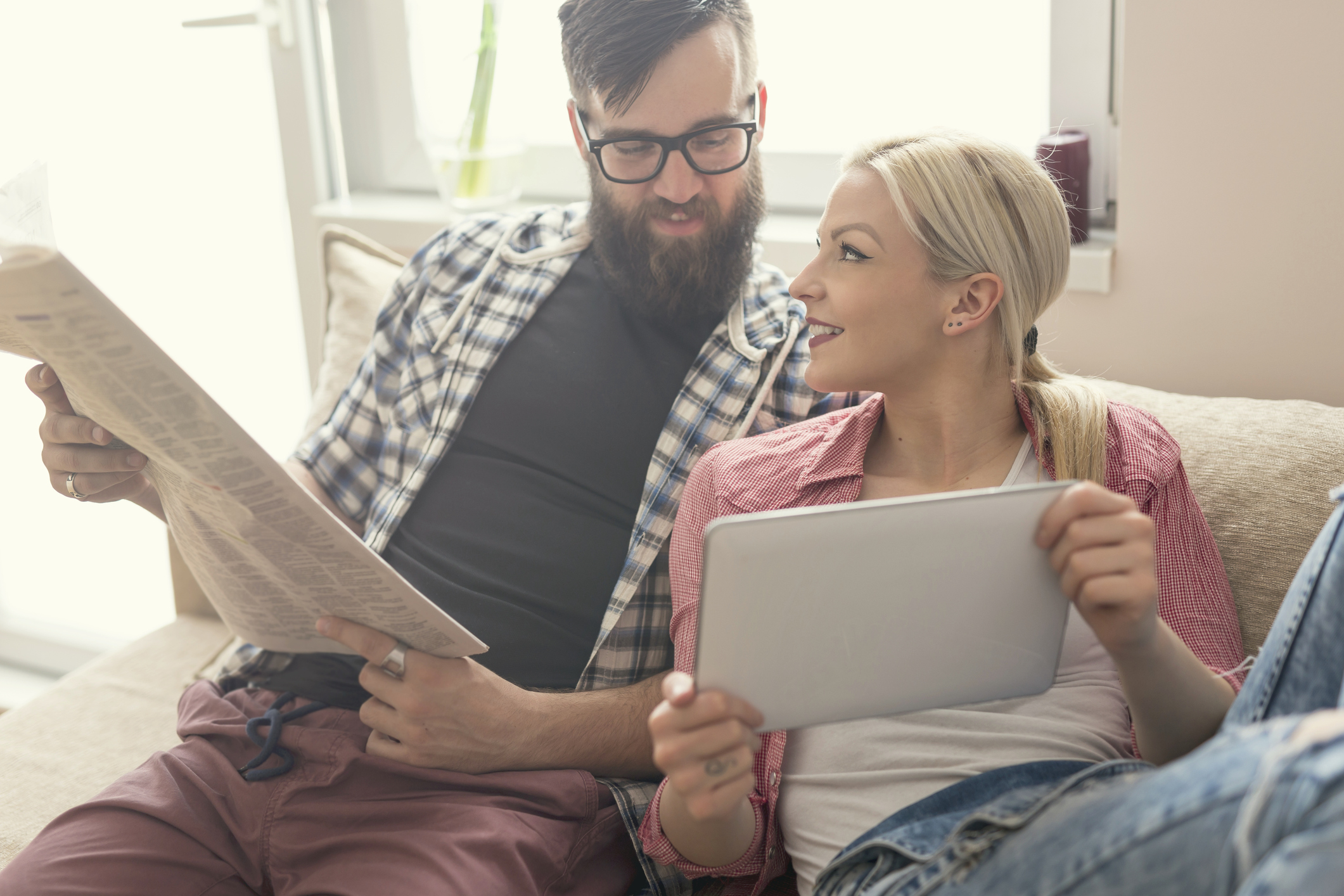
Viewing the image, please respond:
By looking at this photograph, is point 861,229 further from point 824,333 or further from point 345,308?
point 345,308

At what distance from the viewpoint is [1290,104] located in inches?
50.1

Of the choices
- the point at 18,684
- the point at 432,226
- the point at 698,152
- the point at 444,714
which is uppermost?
the point at 698,152

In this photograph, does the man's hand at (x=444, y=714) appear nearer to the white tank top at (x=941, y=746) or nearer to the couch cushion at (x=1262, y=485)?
the white tank top at (x=941, y=746)

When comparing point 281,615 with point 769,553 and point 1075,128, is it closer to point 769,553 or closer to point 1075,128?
point 769,553

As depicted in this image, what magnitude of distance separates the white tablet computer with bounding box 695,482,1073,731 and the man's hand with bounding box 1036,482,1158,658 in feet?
0.05

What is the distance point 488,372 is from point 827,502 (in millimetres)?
545

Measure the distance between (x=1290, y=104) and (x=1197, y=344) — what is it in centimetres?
31

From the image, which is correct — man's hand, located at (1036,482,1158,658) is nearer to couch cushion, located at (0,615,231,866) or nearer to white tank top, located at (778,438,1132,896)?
white tank top, located at (778,438,1132,896)

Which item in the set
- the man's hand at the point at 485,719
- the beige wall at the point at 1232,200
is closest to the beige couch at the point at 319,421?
the beige wall at the point at 1232,200

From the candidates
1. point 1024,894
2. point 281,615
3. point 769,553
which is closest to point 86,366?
point 281,615

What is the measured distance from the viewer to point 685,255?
1.35 meters

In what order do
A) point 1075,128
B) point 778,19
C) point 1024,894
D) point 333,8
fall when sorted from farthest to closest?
point 333,8, point 778,19, point 1075,128, point 1024,894

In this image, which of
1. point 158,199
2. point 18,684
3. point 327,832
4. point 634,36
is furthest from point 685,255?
point 18,684

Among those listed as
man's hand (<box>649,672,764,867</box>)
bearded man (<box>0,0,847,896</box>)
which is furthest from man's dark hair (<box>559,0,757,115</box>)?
man's hand (<box>649,672,764,867</box>)
